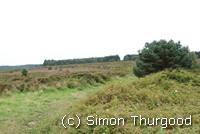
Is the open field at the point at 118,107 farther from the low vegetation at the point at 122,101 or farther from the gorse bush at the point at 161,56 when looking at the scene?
the gorse bush at the point at 161,56

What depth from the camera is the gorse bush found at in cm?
1895

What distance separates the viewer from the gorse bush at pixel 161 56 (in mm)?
18953

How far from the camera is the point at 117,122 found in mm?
7230

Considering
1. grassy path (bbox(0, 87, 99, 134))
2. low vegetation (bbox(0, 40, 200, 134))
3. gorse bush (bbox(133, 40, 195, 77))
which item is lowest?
grassy path (bbox(0, 87, 99, 134))

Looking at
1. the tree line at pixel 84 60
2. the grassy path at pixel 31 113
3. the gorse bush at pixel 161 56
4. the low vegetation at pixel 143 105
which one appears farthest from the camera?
the tree line at pixel 84 60

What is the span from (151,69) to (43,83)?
27.1ft

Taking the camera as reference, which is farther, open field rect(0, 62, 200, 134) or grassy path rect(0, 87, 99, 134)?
grassy path rect(0, 87, 99, 134)

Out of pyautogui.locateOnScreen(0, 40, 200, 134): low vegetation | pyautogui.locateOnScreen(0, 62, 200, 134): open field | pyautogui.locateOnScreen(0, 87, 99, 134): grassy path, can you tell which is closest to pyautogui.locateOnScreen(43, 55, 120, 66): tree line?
pyautogui.locateOnScreen(0, 40, 200, 134): low vegetation

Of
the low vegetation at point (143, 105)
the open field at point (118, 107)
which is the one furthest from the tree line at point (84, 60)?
the low vegetation at point (143, 105)

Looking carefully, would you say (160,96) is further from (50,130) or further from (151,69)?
(151,69)

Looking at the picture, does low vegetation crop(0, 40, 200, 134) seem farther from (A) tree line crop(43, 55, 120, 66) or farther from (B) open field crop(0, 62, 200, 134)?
(A) tree line crop(43, 55, 120, 66)

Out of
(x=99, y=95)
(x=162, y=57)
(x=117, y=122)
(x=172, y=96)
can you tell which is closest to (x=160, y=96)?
(x=172, y=96)

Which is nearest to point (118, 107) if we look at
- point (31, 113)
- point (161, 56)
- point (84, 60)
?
point (31, 113)

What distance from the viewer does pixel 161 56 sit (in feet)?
62.7
